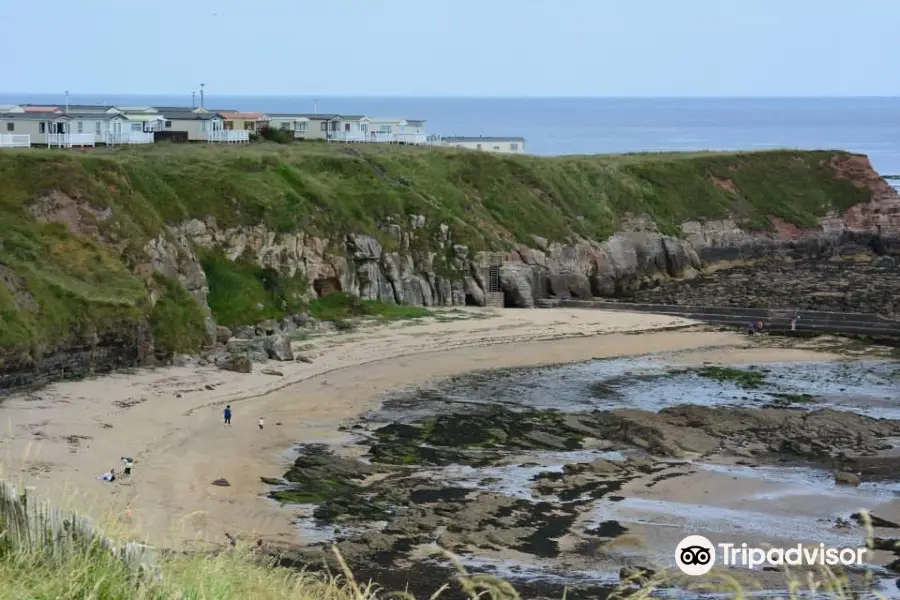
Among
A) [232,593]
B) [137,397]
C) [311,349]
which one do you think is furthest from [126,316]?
[232,593]

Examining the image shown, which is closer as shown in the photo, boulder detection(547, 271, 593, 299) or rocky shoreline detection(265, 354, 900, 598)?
rocky shoreline detection(265, 354, 900, 598)

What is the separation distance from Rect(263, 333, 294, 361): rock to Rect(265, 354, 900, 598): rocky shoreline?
7.72m

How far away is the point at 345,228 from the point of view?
65.8 meters

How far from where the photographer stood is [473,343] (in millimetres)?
57781

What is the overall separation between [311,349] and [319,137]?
4317cm

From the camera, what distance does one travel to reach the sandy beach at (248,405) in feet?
104

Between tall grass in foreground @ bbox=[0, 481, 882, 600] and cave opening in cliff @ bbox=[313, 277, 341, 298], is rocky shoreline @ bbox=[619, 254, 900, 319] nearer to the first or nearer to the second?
cave opening in cliff @ bbox=[313, 277, 341, 298]

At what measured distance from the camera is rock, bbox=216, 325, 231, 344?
5303 cm

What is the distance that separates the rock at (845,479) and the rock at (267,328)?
89.4 feet

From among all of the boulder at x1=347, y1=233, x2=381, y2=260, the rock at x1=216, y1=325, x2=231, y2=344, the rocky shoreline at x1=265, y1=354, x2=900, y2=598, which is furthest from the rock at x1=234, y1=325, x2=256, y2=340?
the rocky shoreline at x1=265, y1=354, x2=900, y2=598

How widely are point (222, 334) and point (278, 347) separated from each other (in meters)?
3.07

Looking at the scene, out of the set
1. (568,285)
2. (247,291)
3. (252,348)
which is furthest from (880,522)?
(568,285)

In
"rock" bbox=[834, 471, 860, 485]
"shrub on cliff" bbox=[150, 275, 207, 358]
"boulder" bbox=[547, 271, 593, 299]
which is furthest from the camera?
"boulder" bbox=[547, 271, 593, 299]

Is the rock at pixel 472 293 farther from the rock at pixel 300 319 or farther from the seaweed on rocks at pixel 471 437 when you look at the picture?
the seaweed on rocks at pixel 471 437
